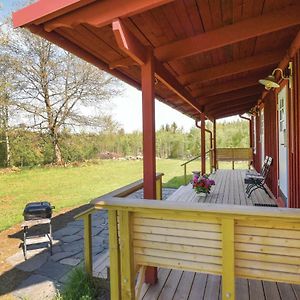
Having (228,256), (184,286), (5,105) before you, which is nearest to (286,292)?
(184,286)

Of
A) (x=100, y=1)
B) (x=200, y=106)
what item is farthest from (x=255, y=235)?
(x=200, y=106)

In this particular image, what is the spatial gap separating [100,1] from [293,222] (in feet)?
6.04

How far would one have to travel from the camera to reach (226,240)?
188 cm

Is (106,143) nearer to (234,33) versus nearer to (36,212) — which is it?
(36,212)

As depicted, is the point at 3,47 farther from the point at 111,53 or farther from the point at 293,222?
the point at 293,222

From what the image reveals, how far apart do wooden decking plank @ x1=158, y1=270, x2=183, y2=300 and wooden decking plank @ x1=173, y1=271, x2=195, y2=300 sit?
1.4 inches

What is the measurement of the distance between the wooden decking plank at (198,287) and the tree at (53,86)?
45.4ft

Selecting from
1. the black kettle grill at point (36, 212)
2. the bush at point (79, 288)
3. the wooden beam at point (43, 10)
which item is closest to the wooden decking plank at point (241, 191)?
the bush at point (79, 288)

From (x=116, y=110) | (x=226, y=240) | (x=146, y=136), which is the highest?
(x=116, y=110)

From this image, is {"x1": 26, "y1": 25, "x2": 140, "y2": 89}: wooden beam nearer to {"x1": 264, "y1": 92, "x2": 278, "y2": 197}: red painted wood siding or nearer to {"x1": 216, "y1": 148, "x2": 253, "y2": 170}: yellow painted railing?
{"x1": 264, "y1": 92, "x2": 278, "y2": 197}: red painted wood siding

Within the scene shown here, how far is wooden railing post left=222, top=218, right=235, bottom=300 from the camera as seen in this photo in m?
1.86

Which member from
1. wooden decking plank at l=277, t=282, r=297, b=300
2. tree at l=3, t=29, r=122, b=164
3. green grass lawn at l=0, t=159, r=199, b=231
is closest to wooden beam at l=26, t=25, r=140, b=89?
wooden decking plank at l=277, t=282, r=297, b=300

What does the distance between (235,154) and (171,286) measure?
9922 millimetres

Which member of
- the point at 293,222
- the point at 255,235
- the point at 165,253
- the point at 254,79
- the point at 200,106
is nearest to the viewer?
the point at 293,222
